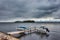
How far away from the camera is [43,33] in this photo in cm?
6562

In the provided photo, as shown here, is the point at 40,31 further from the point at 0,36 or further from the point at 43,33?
the point at 0,36

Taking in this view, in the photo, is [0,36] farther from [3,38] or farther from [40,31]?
[40,31]

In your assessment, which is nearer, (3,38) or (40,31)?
(3,38)

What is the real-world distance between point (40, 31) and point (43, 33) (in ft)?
10.3

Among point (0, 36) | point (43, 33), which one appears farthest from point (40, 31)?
point (0, 36)

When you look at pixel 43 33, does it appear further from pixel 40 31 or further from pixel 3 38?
pixel 3 38

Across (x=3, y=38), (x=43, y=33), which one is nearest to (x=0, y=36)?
(x=3, y=38)

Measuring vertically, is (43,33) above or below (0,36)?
below

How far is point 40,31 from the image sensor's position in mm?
68438

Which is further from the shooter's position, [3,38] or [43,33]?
[43,33]

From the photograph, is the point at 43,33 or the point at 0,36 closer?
the point at 0,36

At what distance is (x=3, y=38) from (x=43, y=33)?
41595 millimetres

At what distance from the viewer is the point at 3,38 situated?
25703 mm

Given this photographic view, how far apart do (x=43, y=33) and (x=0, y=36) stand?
41073mm
